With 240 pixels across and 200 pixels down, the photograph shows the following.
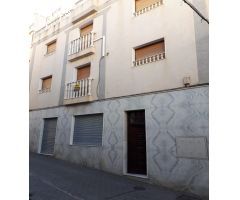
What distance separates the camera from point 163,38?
754 cm

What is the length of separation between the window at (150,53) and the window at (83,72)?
9.72 ft

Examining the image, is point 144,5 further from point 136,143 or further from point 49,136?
point 49,136

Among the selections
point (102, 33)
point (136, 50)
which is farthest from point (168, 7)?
point (102, 33)

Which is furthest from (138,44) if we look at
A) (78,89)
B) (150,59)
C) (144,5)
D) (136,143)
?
(136,143)

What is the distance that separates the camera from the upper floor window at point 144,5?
8.03 metres

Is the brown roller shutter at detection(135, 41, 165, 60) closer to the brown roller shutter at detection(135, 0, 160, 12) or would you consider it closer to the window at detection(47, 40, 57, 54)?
the brown roller shutter at detection(135, 0, 160, 12)

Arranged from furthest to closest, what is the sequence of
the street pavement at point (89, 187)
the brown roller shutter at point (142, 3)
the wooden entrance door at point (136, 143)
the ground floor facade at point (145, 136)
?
the brown roller shutter at point (142, 3)
the wooden entrance door at point (136, 143)
the ground floor facade at point (145, 136)
the street pavement at point (89, 187)

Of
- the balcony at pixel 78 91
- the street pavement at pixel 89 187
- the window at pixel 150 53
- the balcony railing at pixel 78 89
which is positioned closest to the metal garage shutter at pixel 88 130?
the balcony at pixel 78 91

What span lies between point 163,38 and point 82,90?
4.34 m

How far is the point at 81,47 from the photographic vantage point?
10.4 m

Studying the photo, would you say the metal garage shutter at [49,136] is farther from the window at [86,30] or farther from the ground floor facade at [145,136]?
the window at [86,30]

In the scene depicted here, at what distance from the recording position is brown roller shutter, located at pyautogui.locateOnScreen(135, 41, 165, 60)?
7.66m

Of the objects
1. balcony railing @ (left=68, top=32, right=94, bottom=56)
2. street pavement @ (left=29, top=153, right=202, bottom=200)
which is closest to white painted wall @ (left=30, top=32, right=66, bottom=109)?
balcony railing @ (left=68, top=32, right=94, bottom=56)

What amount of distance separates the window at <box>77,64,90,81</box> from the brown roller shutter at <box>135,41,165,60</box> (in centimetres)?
297
